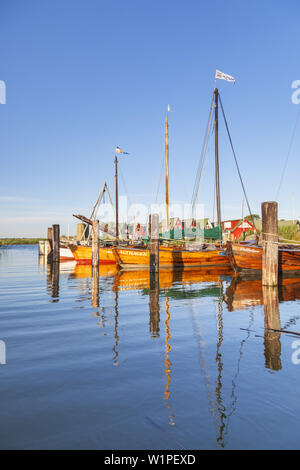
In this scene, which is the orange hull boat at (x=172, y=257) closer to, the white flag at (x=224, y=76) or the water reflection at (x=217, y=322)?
the water reflection at (x=217, y=322)

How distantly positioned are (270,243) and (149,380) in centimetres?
940

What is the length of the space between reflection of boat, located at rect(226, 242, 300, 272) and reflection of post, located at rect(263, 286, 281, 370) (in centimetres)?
525

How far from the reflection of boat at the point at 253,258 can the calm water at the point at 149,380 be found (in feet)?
26.8

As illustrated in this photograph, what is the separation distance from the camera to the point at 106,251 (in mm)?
27391

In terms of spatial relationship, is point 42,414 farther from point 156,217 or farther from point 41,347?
point 156,217

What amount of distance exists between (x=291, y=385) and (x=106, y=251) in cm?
2399

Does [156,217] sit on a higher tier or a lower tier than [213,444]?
higher

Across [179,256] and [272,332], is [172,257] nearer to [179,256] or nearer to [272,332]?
[179,256]

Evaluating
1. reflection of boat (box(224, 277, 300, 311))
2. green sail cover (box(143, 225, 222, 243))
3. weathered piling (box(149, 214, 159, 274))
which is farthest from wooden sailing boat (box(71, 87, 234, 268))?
reflection of boat (box(224, 277, 300, 311))

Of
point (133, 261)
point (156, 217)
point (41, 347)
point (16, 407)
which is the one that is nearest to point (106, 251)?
point (133, 261)

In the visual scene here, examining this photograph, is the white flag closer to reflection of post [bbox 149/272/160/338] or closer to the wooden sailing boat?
the wooden sailing boat

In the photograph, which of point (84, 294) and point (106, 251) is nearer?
point (84, 294)

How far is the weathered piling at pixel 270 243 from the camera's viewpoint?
40.3ft

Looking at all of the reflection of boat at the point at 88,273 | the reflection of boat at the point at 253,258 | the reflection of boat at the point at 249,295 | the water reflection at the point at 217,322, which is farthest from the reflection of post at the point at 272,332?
the reflection of boat at the point at 88,273
